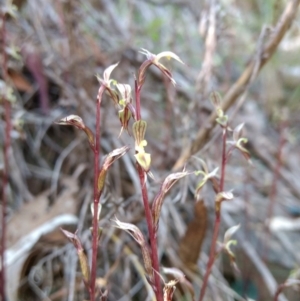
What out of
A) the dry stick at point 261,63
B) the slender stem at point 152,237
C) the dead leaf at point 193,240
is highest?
the dry stick at point 261,63

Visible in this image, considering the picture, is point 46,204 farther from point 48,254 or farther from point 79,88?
point 79,88

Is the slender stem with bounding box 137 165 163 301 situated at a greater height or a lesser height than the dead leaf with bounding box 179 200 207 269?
greater

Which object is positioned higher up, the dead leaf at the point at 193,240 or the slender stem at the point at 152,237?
the slender stem at the point at 152,237

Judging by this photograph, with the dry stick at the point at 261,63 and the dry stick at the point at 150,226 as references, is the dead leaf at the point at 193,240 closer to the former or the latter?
the dry stick at the point at 261,63

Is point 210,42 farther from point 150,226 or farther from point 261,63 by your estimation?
point 150,226

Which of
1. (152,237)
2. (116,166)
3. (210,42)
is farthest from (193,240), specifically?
(152,237)

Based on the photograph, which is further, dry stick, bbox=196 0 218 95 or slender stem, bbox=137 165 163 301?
dry stick, bbox=196 0 218 95

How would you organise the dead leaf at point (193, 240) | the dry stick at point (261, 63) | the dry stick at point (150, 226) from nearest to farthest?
the dry stick at point (150, 226) → the dry stick at point (261, 63) → the dead leaf at point (193, 240)

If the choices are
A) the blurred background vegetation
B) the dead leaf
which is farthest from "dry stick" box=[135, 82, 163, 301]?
the dead leaf

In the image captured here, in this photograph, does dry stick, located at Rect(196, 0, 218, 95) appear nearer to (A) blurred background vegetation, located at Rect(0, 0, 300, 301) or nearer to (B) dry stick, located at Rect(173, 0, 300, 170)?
(A) blurred background vegetation, located at Rect(0, 0, 300, 301)

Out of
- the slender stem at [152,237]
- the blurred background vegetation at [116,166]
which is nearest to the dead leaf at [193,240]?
the blurred background vegetation at [116,166]

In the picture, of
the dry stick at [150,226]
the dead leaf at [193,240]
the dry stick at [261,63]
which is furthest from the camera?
the dead leaf at [193,240]
